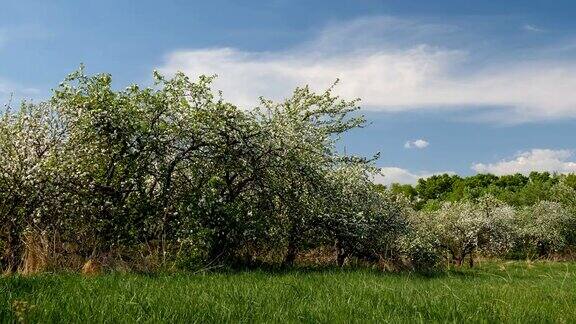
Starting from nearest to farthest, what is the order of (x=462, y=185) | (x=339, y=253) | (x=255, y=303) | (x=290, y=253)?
(x=255, y=303) → (x=290, y=253) → (x=339, y=253) → (x=462, y=185)

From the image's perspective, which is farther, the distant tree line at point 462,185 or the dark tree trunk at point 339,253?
the distant tree line at point 462,185

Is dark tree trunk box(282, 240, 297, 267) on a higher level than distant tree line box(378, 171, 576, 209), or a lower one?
lower

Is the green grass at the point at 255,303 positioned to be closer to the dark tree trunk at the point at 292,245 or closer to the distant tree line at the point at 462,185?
the dark tree trunk at the point at 292,245

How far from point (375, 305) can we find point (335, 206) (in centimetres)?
1006

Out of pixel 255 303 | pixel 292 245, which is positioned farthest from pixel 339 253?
pixel 255 303

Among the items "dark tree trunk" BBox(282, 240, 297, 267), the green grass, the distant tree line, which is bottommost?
the green grass

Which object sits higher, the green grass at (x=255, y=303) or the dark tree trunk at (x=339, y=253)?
the dark tree trunk at (x=339, y=253)

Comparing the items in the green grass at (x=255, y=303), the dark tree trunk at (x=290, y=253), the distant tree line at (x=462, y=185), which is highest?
the distant tree line at (x=462, y=185)

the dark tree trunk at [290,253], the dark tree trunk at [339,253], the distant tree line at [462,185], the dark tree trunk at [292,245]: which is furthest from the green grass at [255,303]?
the distant tree line at [462,185]

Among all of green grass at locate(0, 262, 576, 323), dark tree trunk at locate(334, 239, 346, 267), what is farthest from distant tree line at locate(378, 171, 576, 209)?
green grass at locate(0, 262, 576, 323)

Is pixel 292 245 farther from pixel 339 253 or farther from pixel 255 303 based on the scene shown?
pixel 255 303

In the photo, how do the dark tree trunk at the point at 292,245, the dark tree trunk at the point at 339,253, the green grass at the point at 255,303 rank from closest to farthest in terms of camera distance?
the green grass at the point at 255,303, the dark tree trunk at the point at 292,245, the dark tree trunk at the point at 339,253

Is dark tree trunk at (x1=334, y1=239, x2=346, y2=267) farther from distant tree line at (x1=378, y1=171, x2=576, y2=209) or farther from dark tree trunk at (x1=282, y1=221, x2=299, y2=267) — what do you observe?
distant tree line at (x1=378, y1=171, x2=576, y2=209)

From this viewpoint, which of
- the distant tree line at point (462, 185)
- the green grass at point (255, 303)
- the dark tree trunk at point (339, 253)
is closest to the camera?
the green grass at point (255, 303)
